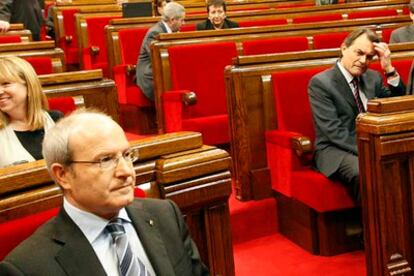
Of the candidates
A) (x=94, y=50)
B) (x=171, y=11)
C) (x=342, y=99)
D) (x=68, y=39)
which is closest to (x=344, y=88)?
(x=342, y=99)

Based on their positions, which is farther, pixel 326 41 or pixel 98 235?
pixel 326 41

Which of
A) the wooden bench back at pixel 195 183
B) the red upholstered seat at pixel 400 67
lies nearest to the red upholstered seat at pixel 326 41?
the red upholstered seat at pixel 400 67

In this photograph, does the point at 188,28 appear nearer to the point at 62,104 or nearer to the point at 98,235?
the point at 62,104

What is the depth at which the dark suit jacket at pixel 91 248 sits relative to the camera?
0.81 meters

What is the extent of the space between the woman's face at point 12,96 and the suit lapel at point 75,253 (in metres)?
0.75

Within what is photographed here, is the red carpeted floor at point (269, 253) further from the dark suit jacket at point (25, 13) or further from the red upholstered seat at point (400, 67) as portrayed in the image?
the dark suit jacket at point (25, 13)

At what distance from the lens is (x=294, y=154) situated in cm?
195

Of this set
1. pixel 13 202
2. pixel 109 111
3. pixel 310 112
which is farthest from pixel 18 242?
pixel 310 112

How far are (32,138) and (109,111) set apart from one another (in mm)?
385

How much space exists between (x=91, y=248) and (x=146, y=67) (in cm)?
221

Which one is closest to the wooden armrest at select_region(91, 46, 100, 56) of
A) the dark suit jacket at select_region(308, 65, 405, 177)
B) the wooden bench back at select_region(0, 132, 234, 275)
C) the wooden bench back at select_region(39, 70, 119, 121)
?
the wooden bench back at select_region(39, 70, 119, 121)

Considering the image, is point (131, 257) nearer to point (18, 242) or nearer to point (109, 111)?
point (18, 242)

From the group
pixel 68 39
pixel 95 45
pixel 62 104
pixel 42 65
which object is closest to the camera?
pixel 62 104

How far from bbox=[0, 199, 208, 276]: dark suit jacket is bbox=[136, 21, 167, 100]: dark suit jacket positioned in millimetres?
2022
